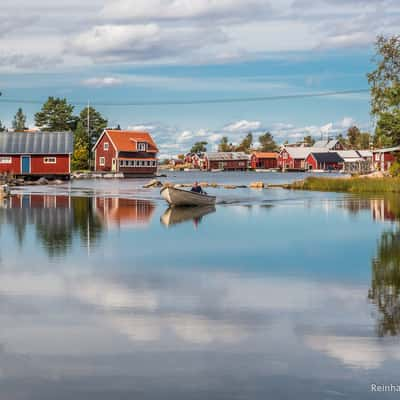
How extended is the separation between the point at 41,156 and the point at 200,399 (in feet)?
287

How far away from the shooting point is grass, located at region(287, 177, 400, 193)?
63531mm

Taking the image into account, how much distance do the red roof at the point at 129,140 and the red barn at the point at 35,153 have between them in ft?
110

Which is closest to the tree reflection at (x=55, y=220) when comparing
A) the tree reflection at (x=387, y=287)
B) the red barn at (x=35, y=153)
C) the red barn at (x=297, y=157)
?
the tree reflection at (x=387, y=287)

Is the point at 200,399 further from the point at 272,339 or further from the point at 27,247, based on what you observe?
the point at 27,247

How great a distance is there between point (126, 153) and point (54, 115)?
23.3m

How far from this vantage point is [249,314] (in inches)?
578

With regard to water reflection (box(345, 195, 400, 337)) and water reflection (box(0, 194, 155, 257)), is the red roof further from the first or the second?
water reflection (box(345, 195, 400, 337))

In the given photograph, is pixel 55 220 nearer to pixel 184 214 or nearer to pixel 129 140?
pixel 184 214

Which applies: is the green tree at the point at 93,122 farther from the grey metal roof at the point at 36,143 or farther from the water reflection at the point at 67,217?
the water reflection at the point at 67,217

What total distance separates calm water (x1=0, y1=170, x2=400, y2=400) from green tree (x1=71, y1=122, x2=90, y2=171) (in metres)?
104

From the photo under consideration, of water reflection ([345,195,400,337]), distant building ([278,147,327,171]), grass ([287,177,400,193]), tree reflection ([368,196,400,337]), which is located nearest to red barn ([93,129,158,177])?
grass ([287,177,400,193])

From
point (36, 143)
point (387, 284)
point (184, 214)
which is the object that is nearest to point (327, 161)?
point (36, 143)

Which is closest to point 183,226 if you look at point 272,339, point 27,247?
point 27,247

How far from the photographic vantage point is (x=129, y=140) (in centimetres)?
13088
